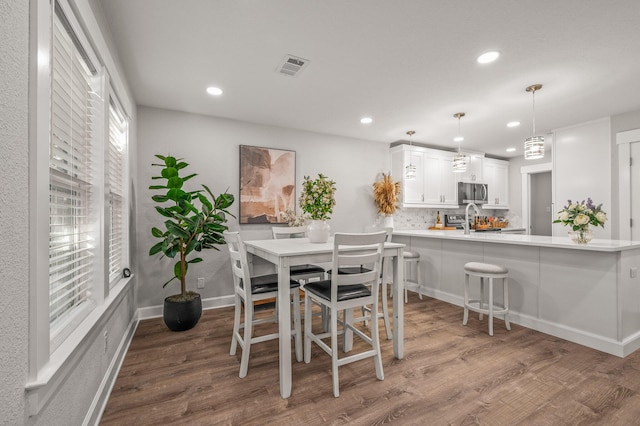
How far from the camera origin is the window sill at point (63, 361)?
0.99 meters

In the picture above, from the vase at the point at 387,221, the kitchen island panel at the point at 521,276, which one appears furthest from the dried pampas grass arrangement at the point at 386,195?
the kitchen island panel at the point at 521,276

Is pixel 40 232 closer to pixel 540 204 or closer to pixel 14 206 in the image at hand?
pixel 14 206

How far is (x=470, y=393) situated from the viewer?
6.52ft

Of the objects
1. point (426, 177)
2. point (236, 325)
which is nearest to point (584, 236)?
point (426, 177)

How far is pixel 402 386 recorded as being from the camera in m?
2.06

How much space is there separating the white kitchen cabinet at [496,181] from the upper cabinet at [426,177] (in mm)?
1186

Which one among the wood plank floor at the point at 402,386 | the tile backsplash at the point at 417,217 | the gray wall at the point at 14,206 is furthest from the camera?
the tile backsplash at the point at 417,217

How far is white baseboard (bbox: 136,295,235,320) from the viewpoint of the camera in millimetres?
3490

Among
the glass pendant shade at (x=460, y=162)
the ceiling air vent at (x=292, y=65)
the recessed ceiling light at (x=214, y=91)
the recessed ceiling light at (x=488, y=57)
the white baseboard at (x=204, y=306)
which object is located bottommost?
the white baseboard at (x=204, y=306)

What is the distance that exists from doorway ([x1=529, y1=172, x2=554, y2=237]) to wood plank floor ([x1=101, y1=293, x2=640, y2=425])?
183 inches

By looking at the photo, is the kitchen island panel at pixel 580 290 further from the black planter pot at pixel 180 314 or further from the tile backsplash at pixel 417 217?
the black planter pot at pixel 180 314

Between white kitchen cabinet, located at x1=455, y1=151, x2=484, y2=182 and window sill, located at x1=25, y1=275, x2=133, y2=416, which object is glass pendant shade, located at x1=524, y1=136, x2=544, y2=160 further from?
window sill, located at x1=25, y1=275, x2=133, y2=416

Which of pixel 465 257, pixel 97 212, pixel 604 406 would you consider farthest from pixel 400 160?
pixel 97 212

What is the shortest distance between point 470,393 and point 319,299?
1.17 meters
